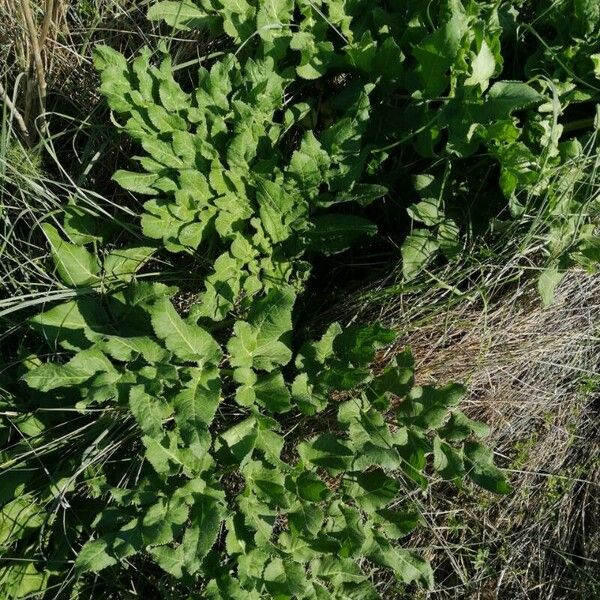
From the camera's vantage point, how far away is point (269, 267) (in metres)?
1.79

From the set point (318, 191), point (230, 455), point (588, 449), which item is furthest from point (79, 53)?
point (588, 449)

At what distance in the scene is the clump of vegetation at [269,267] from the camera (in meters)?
1.61

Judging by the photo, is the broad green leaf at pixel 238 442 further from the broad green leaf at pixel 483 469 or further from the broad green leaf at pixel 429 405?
the broad green leaf at pixel 483 469

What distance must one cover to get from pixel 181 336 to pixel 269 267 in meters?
0.31

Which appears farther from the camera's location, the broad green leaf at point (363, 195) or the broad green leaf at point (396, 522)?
the broad green leaf at point (363, 195)

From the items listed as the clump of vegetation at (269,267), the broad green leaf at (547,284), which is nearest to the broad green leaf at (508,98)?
the clump of vegetation at (269,267)

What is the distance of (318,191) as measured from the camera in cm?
183

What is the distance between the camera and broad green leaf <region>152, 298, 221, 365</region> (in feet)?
5.16

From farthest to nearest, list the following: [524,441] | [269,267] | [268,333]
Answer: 1. [524,441]
2. [269,267]
3. [268,333]

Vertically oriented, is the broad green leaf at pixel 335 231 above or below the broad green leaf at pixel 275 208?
below

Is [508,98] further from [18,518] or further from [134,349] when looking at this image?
[18,518]

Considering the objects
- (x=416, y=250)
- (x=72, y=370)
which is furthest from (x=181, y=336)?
(x=416, y=250)

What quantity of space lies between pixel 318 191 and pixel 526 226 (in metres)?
0.54

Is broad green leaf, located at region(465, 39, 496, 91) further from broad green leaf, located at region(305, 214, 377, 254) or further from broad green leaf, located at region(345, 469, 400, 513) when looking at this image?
broad green leaf, located at region(345, 469, 400, 513)
